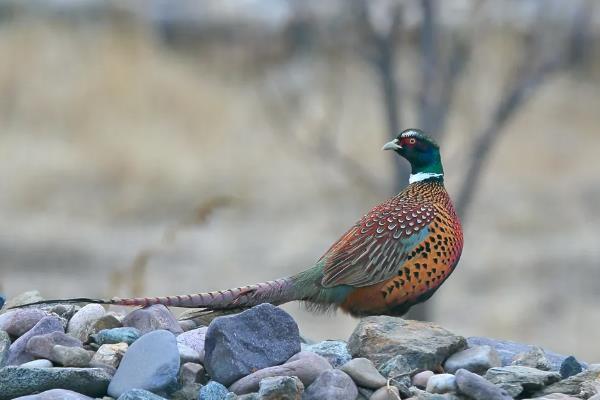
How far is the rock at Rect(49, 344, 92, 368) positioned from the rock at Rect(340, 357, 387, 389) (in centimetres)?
96

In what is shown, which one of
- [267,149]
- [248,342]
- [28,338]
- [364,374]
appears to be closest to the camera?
[364,374]

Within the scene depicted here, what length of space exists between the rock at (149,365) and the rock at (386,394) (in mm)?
723

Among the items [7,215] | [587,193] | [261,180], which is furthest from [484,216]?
[7,215]

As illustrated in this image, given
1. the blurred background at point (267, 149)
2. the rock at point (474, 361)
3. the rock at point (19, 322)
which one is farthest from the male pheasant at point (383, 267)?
the blurred background at point (267, 149)

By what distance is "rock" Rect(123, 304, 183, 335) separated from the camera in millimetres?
5180

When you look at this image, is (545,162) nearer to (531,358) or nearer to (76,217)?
(76,217)

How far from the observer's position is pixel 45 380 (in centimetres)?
455

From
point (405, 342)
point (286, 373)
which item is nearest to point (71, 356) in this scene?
point (286, 373)

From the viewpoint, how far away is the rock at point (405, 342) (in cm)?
490

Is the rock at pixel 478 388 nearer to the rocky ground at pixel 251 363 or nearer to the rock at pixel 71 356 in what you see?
the rocky ground at pixel 251 363

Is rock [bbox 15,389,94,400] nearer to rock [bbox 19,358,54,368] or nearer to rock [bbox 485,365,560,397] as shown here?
rock [bbox 19,358,54,368]

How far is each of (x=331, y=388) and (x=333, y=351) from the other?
0.45m

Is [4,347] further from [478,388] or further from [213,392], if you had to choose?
[478,388]

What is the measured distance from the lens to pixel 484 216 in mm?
18516
